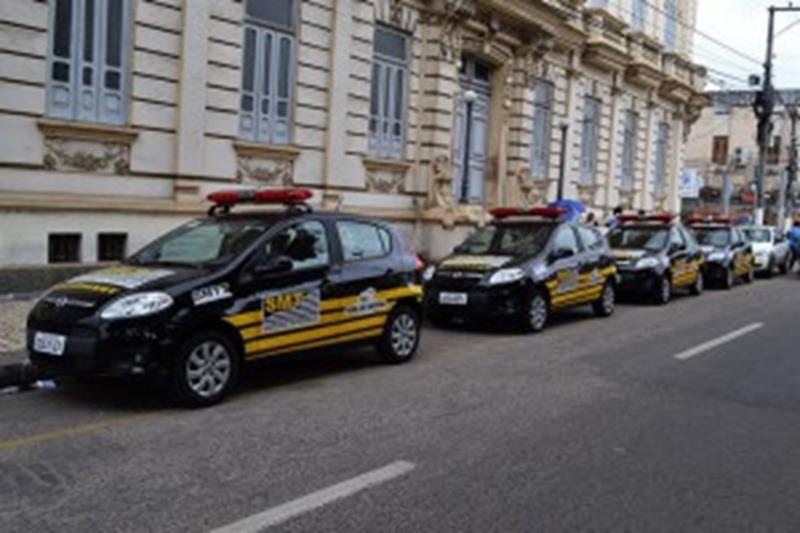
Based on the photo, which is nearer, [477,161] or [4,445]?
[4,445]

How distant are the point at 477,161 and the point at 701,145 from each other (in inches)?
2028

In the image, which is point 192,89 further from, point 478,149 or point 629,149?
point 629,149

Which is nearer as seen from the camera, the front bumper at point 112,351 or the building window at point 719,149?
the front bumper at point 112,351

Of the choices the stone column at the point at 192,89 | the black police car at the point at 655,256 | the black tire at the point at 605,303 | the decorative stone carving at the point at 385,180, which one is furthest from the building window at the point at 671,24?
the stone column at the point at 192,89

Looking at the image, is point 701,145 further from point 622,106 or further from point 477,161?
point 477,161

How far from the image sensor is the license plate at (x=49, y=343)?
732 centimetres

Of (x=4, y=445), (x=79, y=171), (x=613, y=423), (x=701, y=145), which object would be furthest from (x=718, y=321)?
(x=701, y=145)

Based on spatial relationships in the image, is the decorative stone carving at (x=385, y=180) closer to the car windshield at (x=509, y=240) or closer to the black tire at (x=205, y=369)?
the car windshield at (x=509, y=240)

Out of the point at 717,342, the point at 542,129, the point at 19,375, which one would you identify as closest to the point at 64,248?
the point at 19,375

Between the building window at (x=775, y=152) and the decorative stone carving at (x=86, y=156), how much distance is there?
59.9m

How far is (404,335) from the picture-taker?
399 inches

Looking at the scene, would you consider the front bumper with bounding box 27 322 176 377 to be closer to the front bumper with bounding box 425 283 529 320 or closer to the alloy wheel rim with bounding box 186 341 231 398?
the alloy wheel rim with bounding box 186 341 231 398

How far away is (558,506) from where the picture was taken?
5.40 meters

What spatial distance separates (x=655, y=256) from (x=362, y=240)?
941cm
